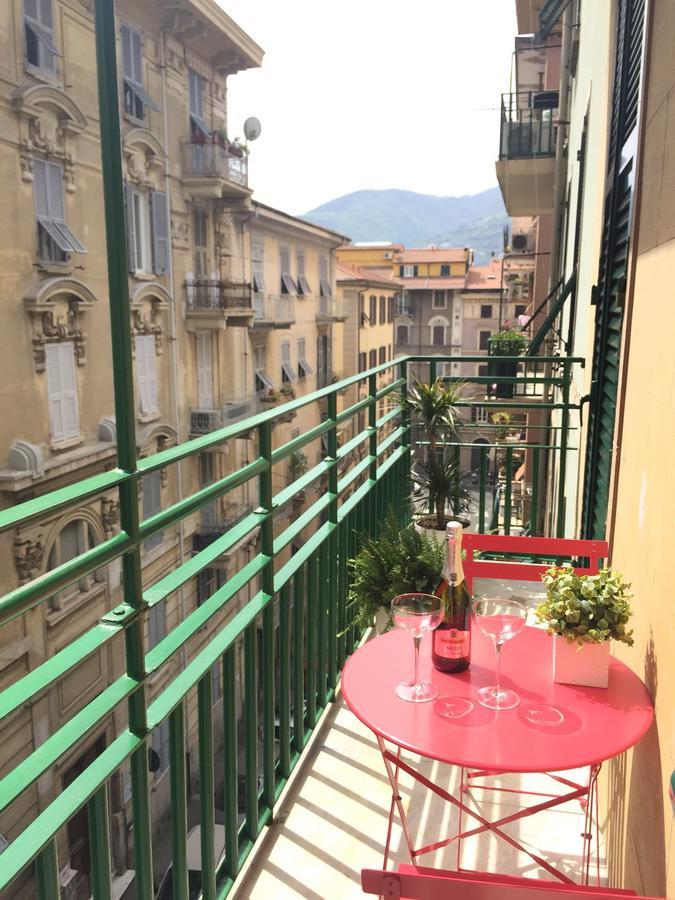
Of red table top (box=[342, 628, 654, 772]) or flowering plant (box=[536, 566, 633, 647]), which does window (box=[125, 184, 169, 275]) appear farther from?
flowering plant (box=[536, 566, 633, 647])

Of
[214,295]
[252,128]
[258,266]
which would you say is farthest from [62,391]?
[258,266]

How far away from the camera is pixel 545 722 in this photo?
1655 millimetres

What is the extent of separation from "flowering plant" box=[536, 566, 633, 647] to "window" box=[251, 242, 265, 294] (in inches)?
666

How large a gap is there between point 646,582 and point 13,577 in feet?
31.1

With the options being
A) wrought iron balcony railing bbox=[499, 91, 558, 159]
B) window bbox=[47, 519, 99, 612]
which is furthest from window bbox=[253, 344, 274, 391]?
wrought iron balcony railing bbox=[499, 91, 558, 159]

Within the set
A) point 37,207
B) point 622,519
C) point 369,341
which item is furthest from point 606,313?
point 369,341

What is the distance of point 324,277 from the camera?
23.9m

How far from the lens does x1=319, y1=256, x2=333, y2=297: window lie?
23.5 metres

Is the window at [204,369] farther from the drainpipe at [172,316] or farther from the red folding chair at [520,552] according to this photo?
the red folding chair at [520,552]

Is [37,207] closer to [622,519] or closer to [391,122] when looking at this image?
[391,122]

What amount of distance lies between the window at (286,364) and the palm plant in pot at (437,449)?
15054 mm

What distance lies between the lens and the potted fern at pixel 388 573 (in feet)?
10.3

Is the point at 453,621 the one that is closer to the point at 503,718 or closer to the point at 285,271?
the point at 503,718

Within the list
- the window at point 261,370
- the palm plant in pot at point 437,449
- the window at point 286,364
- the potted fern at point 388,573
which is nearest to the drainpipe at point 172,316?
the window at point 261,370
